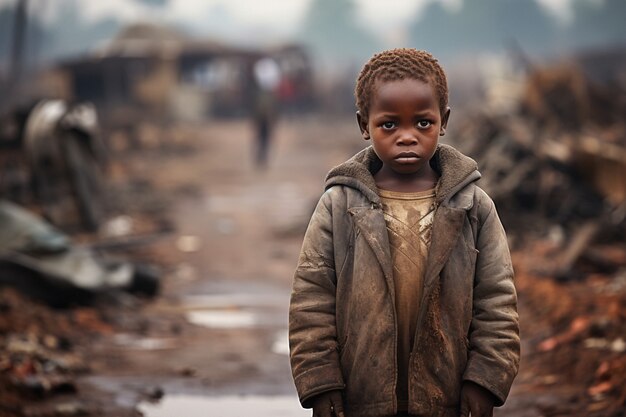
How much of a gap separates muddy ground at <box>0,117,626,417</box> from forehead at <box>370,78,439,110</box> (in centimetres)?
249

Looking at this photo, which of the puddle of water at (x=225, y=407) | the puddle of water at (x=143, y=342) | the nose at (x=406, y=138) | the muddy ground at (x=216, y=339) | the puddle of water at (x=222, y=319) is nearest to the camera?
the nose at (x=406, y=138)

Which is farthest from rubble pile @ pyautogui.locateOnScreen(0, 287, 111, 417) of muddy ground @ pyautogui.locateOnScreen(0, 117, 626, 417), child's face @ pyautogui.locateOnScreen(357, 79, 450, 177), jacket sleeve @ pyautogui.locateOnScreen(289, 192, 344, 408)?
child's face @ pyautogui.locateOnScreen(357, 79, 450, 177)

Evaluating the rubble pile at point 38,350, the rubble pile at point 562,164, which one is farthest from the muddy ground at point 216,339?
the rubble pile at point 562,164

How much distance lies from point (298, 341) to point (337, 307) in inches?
6.5

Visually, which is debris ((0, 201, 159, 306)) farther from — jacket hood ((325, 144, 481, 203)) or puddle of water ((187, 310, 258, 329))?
jacket hood ((325, 144, 481, 203))

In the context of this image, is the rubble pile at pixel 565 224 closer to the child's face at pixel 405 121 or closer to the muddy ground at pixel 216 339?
the muddy ground at pixel 216 339

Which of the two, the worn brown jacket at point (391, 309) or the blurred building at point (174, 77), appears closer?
the worn brown jacket at point (391, 309)

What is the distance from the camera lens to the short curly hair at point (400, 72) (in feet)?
8.96

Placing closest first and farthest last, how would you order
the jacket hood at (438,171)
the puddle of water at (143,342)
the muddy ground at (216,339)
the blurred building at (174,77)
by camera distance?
the jacket hood at (438,171)
the muddy ground at (216,339)
the puddle of water at (143,342)
the blurred building at (174,77)

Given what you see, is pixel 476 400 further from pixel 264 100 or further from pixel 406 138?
pixel 264 100

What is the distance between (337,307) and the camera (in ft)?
9.28

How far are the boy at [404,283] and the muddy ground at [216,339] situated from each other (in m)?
2.03

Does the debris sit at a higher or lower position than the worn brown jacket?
lower

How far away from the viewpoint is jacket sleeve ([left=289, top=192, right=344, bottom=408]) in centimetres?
277
